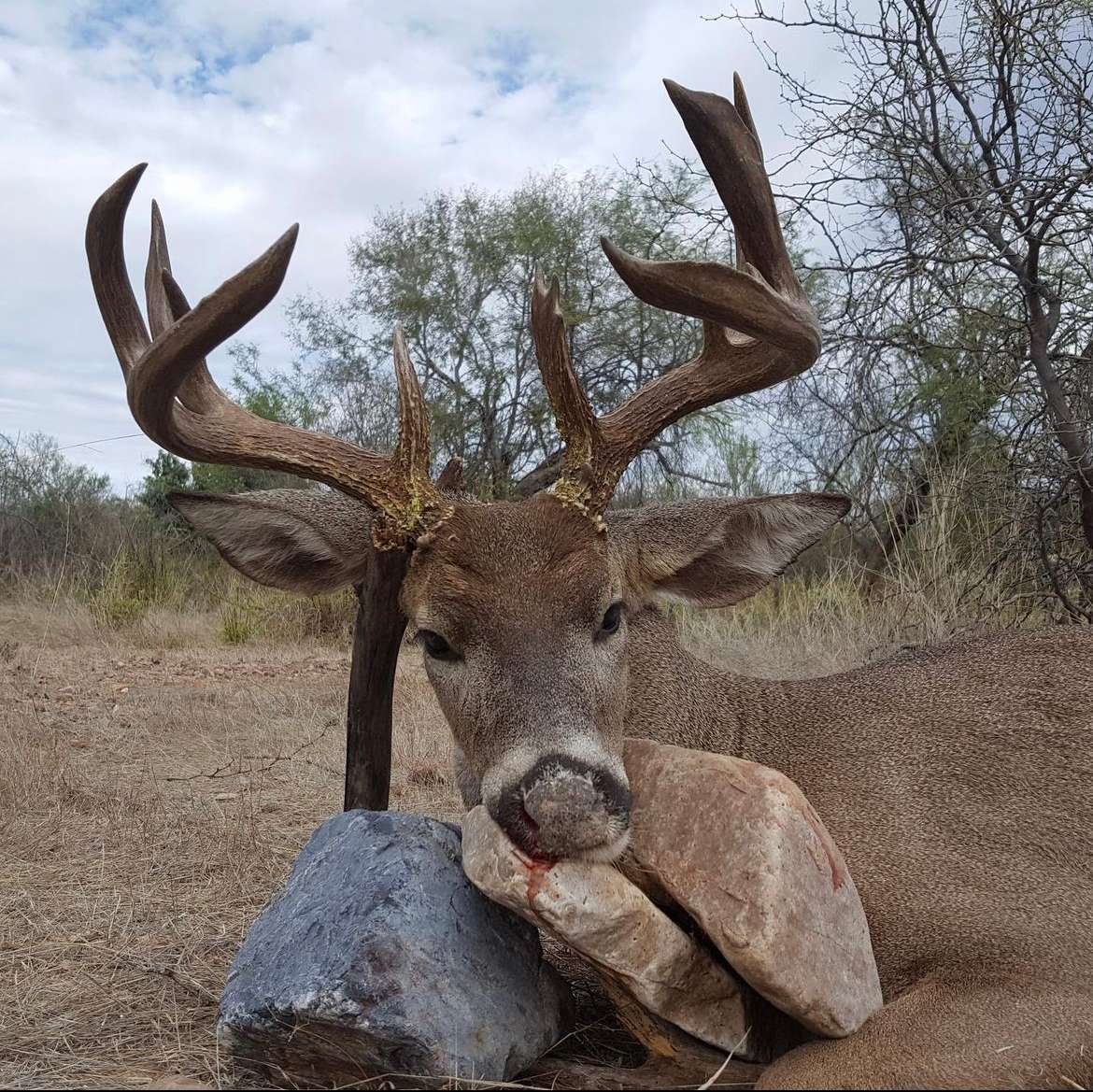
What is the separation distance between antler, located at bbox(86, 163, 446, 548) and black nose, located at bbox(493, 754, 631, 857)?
1.02 meters

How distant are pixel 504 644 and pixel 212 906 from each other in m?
2.10

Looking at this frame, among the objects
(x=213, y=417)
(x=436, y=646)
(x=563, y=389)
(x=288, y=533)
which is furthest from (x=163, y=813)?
(x=563, y=389)

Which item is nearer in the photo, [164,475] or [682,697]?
[682,697]

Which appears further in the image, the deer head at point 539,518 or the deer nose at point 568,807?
the deer head at point 539,518

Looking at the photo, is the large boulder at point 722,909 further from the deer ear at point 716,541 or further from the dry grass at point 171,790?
the deer ear at point 716,541

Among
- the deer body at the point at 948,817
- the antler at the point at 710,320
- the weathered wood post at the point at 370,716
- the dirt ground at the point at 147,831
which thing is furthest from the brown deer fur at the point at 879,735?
the dirt ground at the point at 147,831

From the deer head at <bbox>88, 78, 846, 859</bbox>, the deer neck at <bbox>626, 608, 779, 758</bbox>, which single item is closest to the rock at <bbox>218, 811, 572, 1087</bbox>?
the deer head at <bbox>88, 78, 846, 859</bbox>

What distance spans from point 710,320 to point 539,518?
831 millimetres

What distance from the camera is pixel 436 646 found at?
3.47 meters

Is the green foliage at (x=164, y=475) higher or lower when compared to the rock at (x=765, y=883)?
higher

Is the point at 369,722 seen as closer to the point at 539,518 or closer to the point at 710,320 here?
the point at 539,518

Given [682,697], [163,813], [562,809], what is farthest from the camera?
[163,813]

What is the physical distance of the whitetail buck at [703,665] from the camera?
279 cm

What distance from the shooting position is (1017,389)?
7016mm
